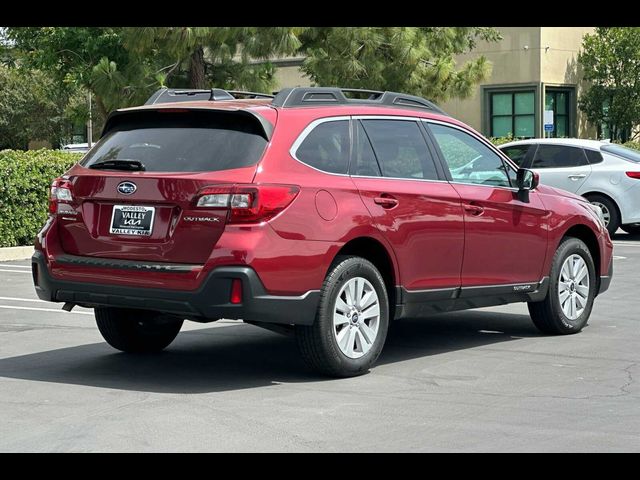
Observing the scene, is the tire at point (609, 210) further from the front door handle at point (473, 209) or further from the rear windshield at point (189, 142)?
the rear windshield at point (189, 142)

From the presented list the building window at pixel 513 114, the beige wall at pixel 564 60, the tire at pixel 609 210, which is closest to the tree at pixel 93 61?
the tire at pixel 609 210

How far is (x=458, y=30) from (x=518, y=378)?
25.3 meters

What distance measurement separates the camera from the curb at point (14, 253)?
58.3 ft

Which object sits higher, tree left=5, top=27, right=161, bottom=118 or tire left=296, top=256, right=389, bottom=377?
tree left=5, top=27, right=161, bottom=118

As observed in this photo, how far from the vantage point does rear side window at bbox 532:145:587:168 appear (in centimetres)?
1961

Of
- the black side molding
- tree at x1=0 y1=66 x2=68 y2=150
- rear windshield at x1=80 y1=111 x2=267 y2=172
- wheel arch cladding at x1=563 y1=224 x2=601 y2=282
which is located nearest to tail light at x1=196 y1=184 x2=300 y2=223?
rear windshield at x1=80 y1=111 x2=267 y2=172

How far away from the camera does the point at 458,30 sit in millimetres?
32344

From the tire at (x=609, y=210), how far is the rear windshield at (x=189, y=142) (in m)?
12.5

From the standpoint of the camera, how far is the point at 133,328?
8844mm

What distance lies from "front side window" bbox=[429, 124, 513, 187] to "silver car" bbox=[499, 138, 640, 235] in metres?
10.2

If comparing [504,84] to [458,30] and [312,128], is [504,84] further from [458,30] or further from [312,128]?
[312,128]

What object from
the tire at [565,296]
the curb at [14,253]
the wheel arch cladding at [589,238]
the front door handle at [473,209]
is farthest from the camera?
the curb at [14,253]

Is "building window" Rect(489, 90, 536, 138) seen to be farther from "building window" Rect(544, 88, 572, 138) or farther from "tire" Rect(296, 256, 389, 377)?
"tire" Rect(296, 256, 389, 377)
